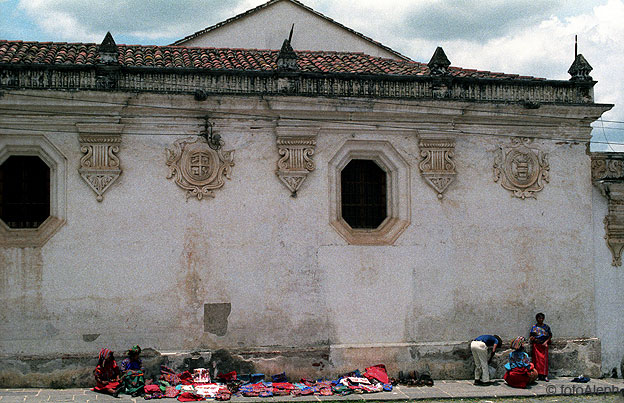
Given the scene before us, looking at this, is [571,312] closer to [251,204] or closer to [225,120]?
[251,204]

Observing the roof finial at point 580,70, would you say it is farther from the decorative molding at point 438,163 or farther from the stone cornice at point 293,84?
the decorative molding at point 438,163

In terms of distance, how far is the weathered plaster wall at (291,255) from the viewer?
11117 millimetres

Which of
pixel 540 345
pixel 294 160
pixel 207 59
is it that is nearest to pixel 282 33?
pixel 207 59

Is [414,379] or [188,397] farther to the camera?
[414,379]

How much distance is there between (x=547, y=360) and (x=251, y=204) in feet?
19.1

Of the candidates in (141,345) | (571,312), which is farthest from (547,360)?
(141,345)

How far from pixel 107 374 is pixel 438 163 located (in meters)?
6.48

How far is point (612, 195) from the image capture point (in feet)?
42.0

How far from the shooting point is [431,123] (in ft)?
40.3

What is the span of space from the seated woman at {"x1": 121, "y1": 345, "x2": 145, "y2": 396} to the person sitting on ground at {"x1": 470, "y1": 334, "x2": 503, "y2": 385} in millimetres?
5429

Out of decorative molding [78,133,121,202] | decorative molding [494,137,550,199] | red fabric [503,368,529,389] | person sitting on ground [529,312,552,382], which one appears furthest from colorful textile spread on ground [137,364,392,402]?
decorative molding [494,137,550,199]

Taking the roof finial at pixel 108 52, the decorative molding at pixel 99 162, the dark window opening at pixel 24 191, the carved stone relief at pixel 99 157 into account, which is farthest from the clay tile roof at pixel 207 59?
the dark window opening at pixel 24 191

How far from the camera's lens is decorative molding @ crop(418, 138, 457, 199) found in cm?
1222

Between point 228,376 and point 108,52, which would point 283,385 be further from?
point 108,52
